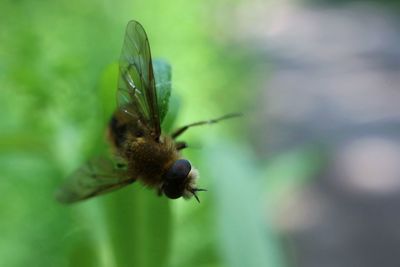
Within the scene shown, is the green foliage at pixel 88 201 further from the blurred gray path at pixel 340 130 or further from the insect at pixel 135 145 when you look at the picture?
the blurred gray path at pixel 340 130

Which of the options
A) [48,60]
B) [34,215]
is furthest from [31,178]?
[48,60]

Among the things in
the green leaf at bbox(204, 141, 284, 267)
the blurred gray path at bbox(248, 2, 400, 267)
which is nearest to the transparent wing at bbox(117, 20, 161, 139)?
the green leaf at bbox(204, 141, 284, 267)

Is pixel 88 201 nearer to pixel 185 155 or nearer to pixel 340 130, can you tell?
pixel 185 155

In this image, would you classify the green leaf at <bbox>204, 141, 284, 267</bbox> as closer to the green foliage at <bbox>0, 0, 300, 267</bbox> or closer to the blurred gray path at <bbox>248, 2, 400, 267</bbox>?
the green foliage at <bbox>0, 0, 300, 267</bbox>

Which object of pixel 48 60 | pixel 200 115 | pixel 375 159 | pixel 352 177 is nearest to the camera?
pixel 48 60

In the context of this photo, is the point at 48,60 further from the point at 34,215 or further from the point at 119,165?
the point at 119,165

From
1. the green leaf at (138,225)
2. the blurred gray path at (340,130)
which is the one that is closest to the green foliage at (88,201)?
the green leaf at (138,225)

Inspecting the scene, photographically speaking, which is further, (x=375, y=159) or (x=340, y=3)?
(x=340, y=3)
